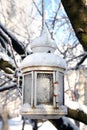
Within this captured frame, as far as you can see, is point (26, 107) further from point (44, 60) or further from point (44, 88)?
point (44, 60)

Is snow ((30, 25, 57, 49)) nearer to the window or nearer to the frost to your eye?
the window

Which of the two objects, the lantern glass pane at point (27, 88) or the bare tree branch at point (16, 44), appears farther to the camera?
the bare tree branch at point (16, 44)

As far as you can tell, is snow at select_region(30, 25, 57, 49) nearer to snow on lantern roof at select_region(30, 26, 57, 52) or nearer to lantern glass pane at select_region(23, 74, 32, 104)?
snow on lantern roof at select_region(30, 26, 57, 52)

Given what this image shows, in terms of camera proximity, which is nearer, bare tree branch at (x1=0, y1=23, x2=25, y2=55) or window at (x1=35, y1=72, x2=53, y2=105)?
window at (x1=35, y1=72, x2=53, y2=105)

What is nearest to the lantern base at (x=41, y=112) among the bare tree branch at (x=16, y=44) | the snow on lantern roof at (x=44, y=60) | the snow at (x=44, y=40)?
the snow on lantern roof at (x=44, y=60)

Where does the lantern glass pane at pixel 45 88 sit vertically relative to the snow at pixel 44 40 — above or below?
below

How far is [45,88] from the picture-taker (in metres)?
1.94

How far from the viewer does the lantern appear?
73.5 inches

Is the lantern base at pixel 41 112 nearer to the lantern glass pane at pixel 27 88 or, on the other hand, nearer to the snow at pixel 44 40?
Answer: the lantern glass pane at pixel 27 88

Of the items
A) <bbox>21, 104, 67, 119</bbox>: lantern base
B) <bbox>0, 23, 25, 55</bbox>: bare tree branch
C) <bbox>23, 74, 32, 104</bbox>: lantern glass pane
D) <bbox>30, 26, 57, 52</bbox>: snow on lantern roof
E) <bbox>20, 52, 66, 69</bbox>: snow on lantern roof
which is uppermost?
<bbox>0, 23, 25, 55</bbox>: bare tree branch

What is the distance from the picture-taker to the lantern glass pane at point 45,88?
6.29ft

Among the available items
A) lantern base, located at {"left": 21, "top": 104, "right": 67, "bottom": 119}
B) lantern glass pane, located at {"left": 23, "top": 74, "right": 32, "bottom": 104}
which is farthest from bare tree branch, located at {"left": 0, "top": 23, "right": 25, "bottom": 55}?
lantern base, located at {"left": 21, "top": 104, "right": 67, "bottom": 119}

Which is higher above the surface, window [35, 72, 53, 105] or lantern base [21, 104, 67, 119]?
window [35, 72, 53, 105]

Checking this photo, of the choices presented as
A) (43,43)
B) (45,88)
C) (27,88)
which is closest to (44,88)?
(45,88)
